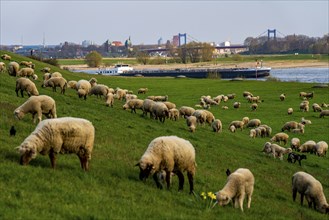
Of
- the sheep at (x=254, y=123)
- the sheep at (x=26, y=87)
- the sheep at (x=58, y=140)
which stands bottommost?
the sheep at (x=254, y=123)

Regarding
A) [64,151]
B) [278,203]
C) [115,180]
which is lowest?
[278,203]

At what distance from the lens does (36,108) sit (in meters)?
19.0

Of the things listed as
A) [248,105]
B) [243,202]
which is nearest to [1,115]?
[243,202]

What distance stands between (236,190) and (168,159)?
214 centimetres

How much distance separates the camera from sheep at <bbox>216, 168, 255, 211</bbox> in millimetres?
13367

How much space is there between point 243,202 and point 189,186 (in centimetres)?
164

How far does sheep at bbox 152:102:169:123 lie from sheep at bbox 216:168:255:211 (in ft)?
52.0

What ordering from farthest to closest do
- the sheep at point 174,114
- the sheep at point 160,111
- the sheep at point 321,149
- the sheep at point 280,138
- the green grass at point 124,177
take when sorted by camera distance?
1. the sheep at point 174,114
2. the sheep at point 280,138
3. the sheep at point 160,111
4. the sheep at point 321,149
5. the green grass at point 124,177

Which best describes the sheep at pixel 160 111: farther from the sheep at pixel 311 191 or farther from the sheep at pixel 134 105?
the sheep at pixel 311 191

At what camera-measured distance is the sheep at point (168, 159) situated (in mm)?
13359

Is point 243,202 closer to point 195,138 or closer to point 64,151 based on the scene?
point 64,151

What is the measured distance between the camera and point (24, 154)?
12.4m

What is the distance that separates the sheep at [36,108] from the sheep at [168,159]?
6713 millimetres

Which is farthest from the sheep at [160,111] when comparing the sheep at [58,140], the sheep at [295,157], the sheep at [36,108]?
the sheep at [58,140]
